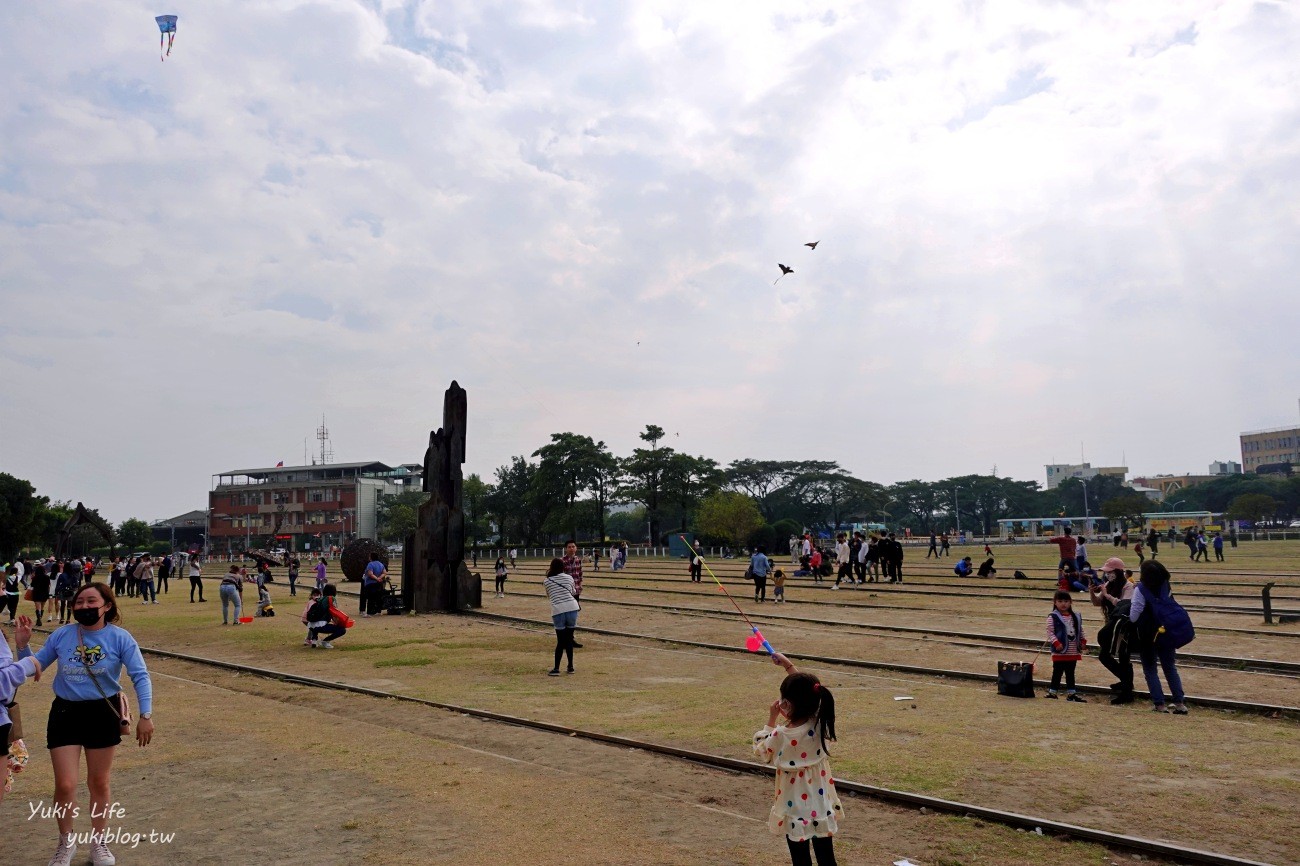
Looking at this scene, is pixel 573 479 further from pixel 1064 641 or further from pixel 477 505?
pixel 1064 641

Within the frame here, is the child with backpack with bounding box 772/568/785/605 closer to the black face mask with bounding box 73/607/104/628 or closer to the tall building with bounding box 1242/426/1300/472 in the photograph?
the black face mask with bounding box 73/607/104/628

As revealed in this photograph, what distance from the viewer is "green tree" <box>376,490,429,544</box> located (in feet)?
309

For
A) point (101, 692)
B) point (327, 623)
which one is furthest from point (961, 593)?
point (101, 692)

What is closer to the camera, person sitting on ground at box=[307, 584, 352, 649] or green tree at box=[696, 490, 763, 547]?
person sitting on ground at box=[307, 584, 352, 649]

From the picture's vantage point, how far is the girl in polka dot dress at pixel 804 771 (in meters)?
4.89

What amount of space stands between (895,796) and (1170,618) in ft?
17.4

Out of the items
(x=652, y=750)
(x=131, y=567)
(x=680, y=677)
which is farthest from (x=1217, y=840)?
(x=131, y=567)

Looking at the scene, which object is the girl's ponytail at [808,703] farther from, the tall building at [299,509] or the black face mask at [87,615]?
the tall building at [299,509]

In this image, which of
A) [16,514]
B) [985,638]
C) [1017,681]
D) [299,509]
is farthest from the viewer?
[299,509]

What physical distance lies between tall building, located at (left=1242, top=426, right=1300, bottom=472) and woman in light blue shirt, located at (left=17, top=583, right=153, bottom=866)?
186 m

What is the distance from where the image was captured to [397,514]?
95625mm

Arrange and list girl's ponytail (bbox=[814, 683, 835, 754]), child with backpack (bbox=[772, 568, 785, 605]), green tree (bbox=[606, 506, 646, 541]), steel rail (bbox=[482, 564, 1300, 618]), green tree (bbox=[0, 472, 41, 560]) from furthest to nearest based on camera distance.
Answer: green tree (bbox=[606, 506, 646, 541])
green tree (bbox=[0, 472, 41, 560])
child with backpack (bbox=[772, 568, 785, 605])
steel rail (bbox=[482, 564, 1300, 618])
girl's ponytail (bbox=[814, 683, 835, 754])

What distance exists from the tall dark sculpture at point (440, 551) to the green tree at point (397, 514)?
66.2m

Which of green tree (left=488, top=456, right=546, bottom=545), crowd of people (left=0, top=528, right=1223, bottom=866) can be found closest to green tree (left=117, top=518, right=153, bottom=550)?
green tree (left=488, top=456, right=546, bottom=545)
